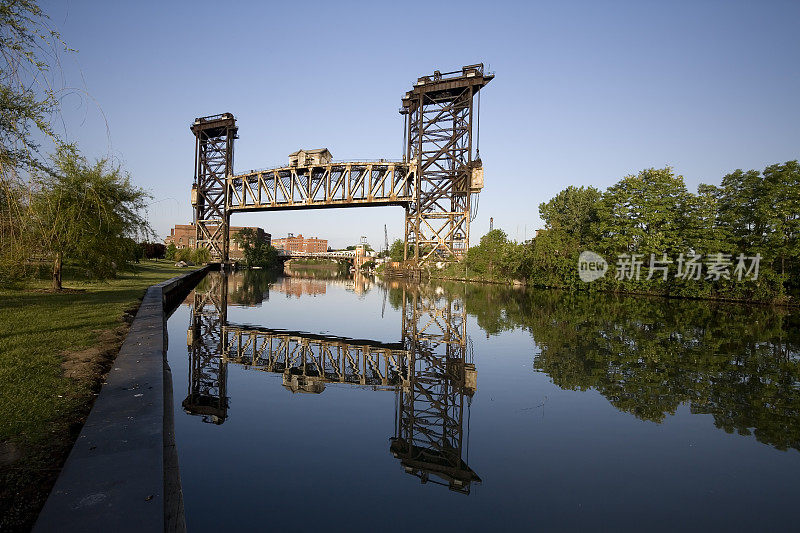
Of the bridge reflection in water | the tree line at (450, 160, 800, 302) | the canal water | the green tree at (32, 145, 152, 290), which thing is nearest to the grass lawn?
the canal water

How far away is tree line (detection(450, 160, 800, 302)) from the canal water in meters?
20.3

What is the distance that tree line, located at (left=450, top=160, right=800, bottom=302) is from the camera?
2530cm

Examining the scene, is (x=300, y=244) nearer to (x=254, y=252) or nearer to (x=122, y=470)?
(x=254, y=252)

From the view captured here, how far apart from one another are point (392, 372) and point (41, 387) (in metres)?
4.93

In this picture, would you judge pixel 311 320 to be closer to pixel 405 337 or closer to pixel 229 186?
pixel 405 337

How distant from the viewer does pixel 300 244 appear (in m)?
190

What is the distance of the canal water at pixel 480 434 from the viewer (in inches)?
133

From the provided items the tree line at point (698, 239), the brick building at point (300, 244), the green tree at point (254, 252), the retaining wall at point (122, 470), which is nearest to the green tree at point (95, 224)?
the retaining wall at point (122, 470)

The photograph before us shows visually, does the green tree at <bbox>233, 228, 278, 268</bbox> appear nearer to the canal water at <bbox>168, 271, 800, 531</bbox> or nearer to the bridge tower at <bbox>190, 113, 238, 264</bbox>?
the bridge tower at <bbox>190, 113, 238, 264</bbox>

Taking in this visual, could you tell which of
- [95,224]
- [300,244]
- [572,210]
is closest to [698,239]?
[572,210]

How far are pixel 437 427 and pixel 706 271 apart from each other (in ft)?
102

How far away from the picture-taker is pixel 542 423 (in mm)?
5309

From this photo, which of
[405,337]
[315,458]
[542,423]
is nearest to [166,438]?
[315,458]

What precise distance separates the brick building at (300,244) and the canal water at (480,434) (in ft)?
602
